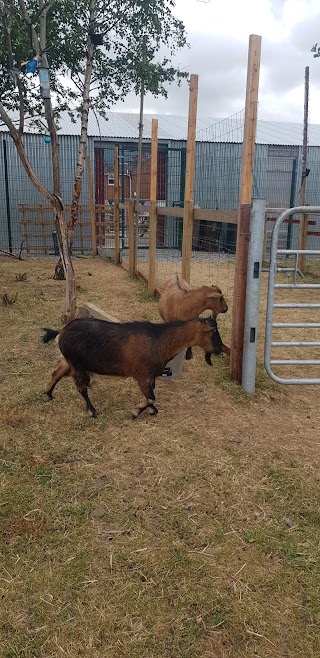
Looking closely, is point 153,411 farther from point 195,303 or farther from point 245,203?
point 245,203

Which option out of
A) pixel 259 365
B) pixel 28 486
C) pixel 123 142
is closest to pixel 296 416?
pixel 259 365

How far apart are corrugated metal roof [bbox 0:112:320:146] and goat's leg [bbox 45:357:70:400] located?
1185 cm

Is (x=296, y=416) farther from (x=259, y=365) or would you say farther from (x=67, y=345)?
(x=67, y=345)

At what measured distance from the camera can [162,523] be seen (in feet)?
7.92

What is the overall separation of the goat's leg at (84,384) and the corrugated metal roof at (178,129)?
473 inches

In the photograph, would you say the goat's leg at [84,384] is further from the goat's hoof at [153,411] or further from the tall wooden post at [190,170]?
the tall wooden post at [190,170]

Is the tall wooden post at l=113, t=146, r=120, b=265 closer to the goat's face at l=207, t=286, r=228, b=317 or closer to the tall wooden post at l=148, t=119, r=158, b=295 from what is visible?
the tall wooden post at l=148, t=119, r=158, b=295

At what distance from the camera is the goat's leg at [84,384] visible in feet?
11.4

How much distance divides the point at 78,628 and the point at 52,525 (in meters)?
0.62

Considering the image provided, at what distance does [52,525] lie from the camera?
7.82 feet

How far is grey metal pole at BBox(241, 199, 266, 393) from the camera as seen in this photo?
3.73 meters

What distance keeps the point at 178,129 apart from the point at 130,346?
52.3 feet

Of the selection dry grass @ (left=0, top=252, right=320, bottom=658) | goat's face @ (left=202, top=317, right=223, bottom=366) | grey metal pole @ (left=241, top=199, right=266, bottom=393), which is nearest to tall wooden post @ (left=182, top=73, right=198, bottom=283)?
grey metal pole @ (left=241, top=199, right=266, bottom=393)

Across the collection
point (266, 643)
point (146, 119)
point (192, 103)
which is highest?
point (146, 119)
